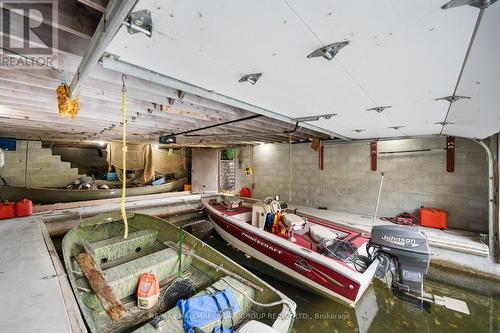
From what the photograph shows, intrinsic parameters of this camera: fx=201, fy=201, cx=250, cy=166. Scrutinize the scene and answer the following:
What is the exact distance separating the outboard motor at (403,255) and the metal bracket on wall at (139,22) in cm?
345

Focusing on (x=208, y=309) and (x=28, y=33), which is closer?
(x=28, y=33)

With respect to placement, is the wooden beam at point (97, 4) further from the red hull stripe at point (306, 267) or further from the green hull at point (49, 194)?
the green hull at point (49, 194)

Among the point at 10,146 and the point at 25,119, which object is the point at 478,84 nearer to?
the point at 25,119

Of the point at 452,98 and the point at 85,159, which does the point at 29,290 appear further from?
the point at 85,159

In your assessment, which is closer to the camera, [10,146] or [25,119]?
[25,119]

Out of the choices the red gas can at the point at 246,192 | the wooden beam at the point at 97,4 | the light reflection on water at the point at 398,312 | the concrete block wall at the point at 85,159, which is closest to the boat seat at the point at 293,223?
the light reflection on water at the point at 398,312

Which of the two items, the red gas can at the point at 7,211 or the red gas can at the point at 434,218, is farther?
the red gas can at the point at 434,218

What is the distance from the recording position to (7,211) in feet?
13.7

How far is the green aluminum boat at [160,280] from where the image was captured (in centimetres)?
190

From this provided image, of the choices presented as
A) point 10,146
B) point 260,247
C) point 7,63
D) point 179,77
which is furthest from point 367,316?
point 10,146

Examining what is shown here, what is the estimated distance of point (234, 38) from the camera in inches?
41.3

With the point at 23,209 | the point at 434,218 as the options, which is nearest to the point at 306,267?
the point at 434,218

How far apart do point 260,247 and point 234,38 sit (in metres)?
3.40

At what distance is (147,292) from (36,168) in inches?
281
